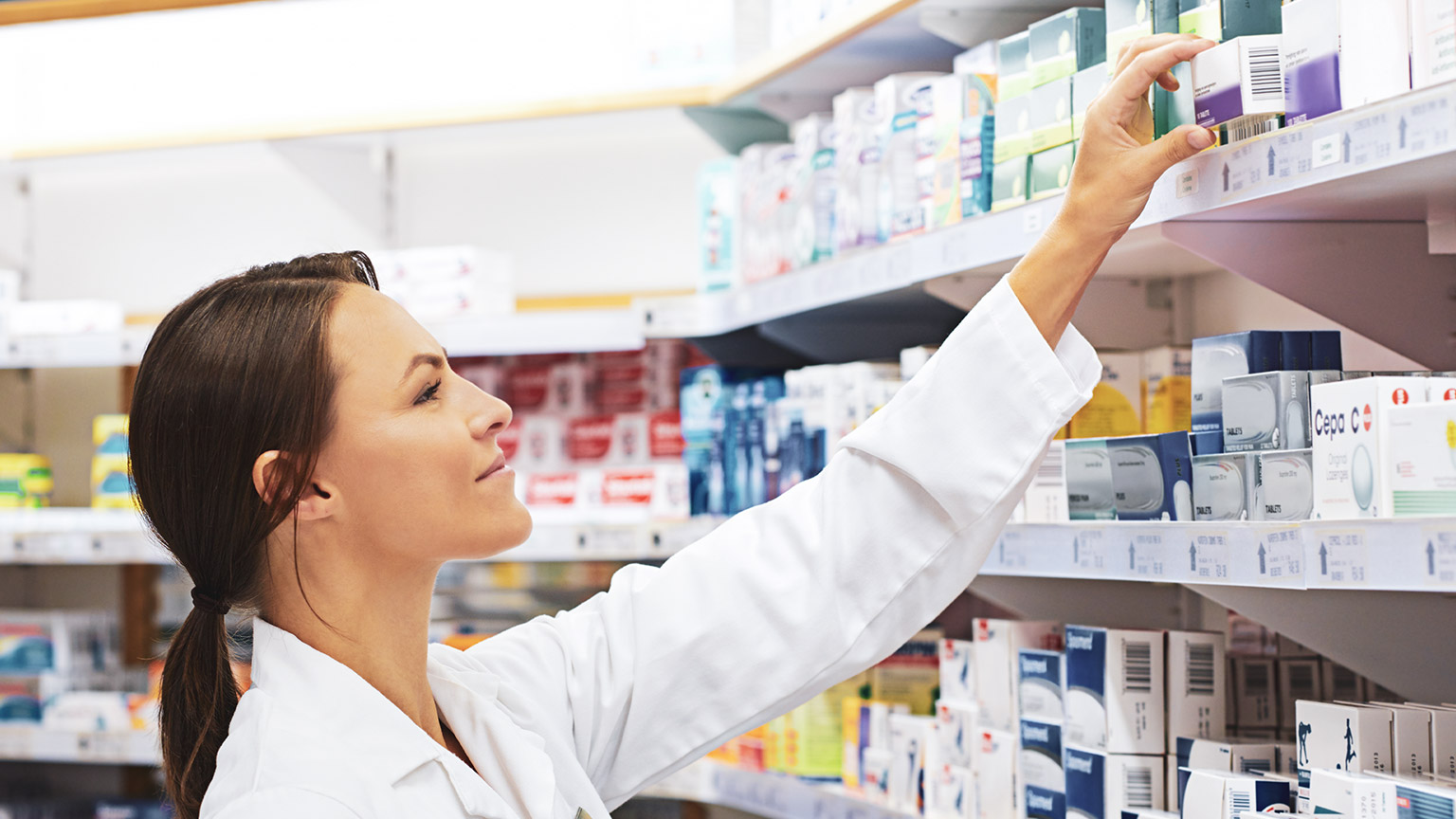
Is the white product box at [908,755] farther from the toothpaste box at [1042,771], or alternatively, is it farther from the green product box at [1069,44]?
the green product box at [1069,44]

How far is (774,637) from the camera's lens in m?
1.54

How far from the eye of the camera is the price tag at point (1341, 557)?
1.28 m

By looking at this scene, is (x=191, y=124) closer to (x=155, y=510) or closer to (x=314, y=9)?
(x=314, y=9)

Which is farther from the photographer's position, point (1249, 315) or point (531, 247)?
point (531, 247)

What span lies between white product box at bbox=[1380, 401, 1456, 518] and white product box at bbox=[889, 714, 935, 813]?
3.51 ft

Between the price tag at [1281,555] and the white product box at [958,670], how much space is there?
75 centimetres

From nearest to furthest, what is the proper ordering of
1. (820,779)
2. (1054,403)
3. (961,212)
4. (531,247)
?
(1054,403)
(961,212)
(820,779)
(531,247)

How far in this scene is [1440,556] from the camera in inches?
47.1

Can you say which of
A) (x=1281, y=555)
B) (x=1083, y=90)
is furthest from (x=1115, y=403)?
(x=1281, y=555)

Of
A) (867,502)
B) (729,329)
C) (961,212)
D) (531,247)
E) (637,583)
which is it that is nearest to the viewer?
(867,502)

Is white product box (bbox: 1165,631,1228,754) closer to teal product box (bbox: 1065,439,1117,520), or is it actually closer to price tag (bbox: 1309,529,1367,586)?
teal product box (bbox: 1065,439,1117,520)

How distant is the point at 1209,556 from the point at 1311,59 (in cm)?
53

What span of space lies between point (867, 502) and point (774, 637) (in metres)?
0.19

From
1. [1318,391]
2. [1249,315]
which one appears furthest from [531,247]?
[1318,391]
